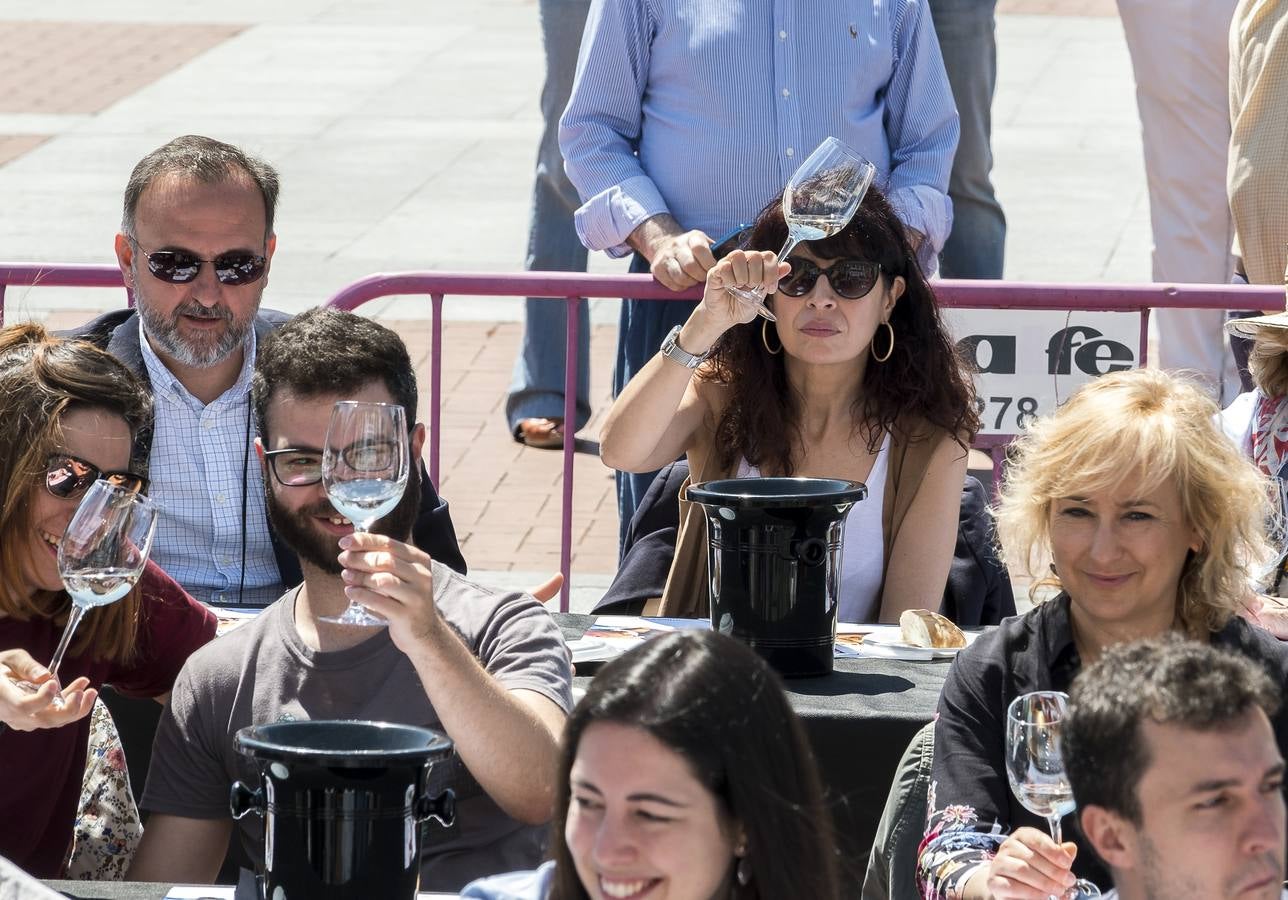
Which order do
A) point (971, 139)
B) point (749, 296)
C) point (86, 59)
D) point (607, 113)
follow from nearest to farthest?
1. point (749, 296)
2. point (607, 113)
3. point (971, 139)
4. point (86, 59)

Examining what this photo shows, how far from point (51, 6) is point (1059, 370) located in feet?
46.5

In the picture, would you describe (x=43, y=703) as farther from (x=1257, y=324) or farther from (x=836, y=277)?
(x=1257, y=324)

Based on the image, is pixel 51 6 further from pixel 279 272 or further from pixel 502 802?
pixel 502 802

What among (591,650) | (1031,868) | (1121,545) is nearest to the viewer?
(1031,868)

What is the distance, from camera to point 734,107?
5.46m

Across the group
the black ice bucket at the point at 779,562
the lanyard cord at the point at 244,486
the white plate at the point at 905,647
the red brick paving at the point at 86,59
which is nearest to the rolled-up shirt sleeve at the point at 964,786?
the black ice bucket at the point at 779,562

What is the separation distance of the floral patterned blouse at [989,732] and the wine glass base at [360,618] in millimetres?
867

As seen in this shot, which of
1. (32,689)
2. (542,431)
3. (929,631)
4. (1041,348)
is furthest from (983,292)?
(542,431)

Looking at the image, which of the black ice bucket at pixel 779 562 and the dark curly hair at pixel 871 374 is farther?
the dark curly hair at pixel 871 374

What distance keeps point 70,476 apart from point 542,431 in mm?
4538

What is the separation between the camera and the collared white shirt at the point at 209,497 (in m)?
4.55

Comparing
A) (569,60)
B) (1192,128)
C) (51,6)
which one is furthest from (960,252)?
(51,6)

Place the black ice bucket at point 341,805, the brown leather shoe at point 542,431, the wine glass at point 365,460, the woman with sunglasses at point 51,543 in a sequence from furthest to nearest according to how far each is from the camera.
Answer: the brown leather shoe at point 542,431
the woman with sunglasses at point 51,543
the wine glass at point 365,460
the black ice bucket at point 341,805

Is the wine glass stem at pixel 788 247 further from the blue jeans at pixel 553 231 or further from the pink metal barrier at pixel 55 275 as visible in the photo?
the blue jeans at pixel 553 231
